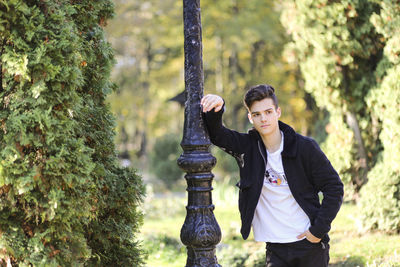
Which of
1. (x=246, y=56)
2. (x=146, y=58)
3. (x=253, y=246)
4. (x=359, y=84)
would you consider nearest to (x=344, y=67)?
(x=359, y=84)

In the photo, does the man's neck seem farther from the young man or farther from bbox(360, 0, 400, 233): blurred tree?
bbox(360, 0, 400, 233): blurred tree

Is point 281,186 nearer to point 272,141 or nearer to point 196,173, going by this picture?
point 272,141

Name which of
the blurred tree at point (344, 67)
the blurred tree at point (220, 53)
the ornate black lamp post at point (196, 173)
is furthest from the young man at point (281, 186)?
the blurred tree at point (220, 53)

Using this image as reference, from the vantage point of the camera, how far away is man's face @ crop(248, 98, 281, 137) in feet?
9.96

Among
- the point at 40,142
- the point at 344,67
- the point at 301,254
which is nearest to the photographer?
the point at 40,142

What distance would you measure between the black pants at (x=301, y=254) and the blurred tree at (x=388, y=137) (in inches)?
112

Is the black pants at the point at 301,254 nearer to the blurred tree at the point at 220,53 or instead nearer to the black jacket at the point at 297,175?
the black jacket at the point at 297,175

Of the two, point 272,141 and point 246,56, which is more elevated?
point 246,56

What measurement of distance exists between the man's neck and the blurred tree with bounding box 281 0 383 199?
3.34 m

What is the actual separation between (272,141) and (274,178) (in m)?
0.27

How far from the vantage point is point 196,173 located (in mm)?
2979

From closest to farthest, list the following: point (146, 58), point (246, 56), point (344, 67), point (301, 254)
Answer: point (301, 254) → point (344, 67) → point (246, 56) → point (146, 58)

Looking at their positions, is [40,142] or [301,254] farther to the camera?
[301,254]

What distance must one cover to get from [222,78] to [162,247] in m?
13.9
